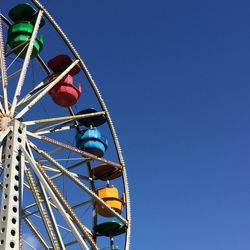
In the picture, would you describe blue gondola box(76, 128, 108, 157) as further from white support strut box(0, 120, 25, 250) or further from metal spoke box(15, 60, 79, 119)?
white support strut box(0, 120, 25, 250)

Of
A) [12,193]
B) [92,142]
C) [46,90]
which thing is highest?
[46,90]

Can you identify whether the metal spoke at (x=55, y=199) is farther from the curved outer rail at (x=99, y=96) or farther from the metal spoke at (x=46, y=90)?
the curved outer rail at (x=99, y=96)

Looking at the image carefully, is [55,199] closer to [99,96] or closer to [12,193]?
[12,193]

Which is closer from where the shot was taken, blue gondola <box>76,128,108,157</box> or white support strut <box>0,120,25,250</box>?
white support strut <box>0,120,25,250</box>

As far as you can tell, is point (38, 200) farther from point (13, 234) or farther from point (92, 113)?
point (92, 113)

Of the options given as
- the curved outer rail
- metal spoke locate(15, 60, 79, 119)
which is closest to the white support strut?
metal spoke locate(15, 60, 79, 119)

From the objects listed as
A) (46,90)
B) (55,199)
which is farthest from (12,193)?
(46,90)

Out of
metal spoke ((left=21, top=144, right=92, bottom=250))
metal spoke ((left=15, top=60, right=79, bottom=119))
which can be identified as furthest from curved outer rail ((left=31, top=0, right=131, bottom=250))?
metal spoke ((left=21, top=144, right=92, bottom=250))

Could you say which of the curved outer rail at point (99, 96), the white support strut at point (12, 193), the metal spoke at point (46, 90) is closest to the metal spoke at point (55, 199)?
the white support strut at point (12, 193)

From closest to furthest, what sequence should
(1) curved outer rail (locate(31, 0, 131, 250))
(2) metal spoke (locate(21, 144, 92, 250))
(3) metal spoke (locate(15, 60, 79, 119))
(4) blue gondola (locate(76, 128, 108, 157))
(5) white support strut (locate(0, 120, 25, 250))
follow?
1. (5) white support strut (locate(0, 120, 25, 250))
2. (2) metal spoke (locate(21, 144, 92, 250))
3. (3) metal spoke (locate(15, 60, 79, 119))
4. (1) curved outer rail (locate(31, 0, 131, 250))
5. (4) blue gondola (locate(76, 128, 108, 157))

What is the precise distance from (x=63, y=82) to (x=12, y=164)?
4548 millimetres

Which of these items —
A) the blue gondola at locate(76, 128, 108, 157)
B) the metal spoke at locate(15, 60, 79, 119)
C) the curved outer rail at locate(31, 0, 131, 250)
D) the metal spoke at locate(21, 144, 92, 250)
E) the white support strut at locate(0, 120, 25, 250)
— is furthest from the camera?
the blue gondola at locate(76, 128, 108, 157)

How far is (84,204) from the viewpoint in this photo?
1356cm

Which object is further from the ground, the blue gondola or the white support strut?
the blue gondola
